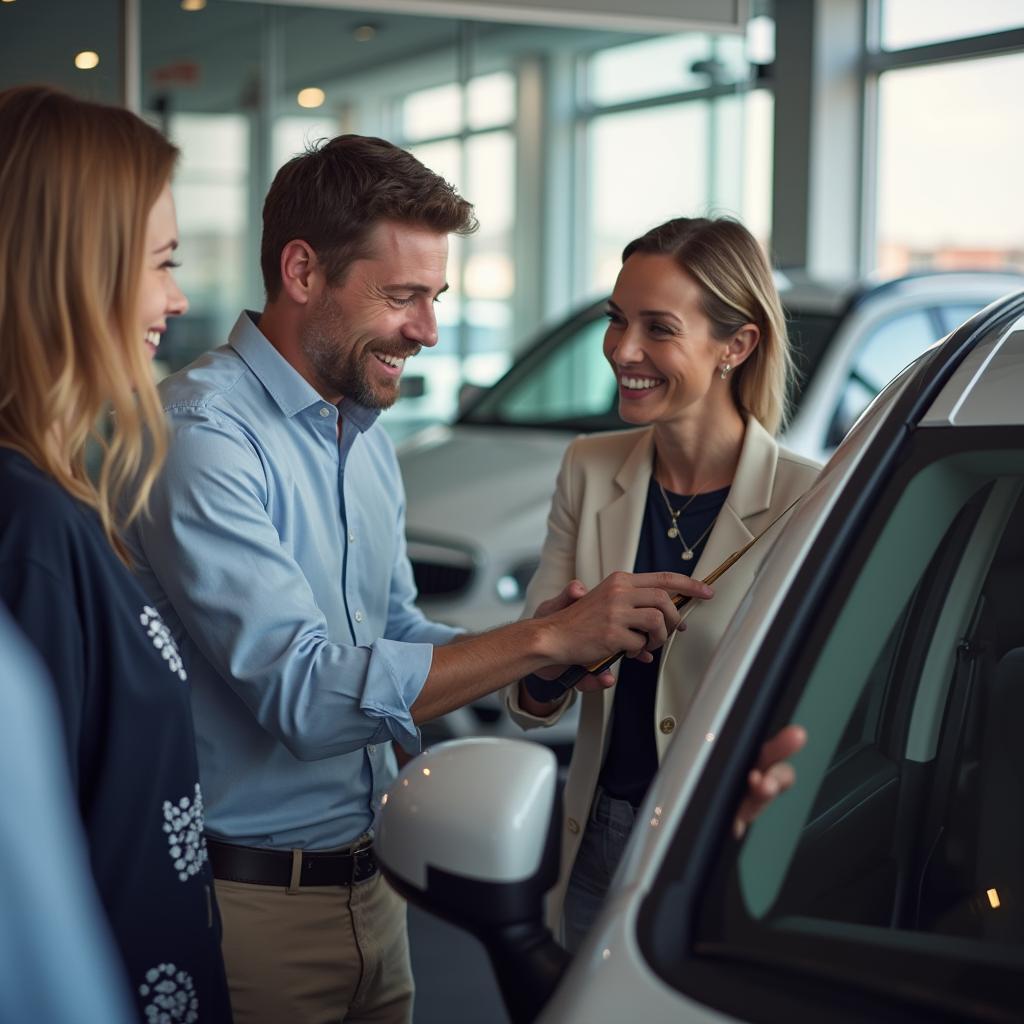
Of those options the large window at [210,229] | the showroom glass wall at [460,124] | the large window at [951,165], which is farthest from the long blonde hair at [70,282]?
A: the large window at [951,165]

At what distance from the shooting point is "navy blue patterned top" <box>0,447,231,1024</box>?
50.0 inches

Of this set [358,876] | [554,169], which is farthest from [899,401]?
[554,169]

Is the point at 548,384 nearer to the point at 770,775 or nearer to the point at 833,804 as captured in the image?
the point at 833,804

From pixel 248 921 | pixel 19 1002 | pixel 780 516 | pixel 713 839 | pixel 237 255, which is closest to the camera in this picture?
pixel 19 1002

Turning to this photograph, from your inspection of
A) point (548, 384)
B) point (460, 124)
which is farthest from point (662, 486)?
point (460, 124)

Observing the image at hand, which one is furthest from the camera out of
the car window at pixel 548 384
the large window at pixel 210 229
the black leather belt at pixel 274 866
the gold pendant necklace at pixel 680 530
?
the large window at pixel 210 229

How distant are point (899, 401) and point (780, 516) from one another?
484 millimetres

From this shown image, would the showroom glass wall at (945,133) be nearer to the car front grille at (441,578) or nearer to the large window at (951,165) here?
the large window at (951,165)

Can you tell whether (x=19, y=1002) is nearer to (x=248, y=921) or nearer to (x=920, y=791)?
(x=248, y=921)

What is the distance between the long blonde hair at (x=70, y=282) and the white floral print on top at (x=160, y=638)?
0.08 meters

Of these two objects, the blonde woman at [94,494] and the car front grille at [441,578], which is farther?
the car front grille at [441,578]

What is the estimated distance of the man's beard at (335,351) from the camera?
2.08 meters

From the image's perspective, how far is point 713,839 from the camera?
131cm

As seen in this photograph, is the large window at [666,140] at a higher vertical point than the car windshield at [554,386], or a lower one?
higher
